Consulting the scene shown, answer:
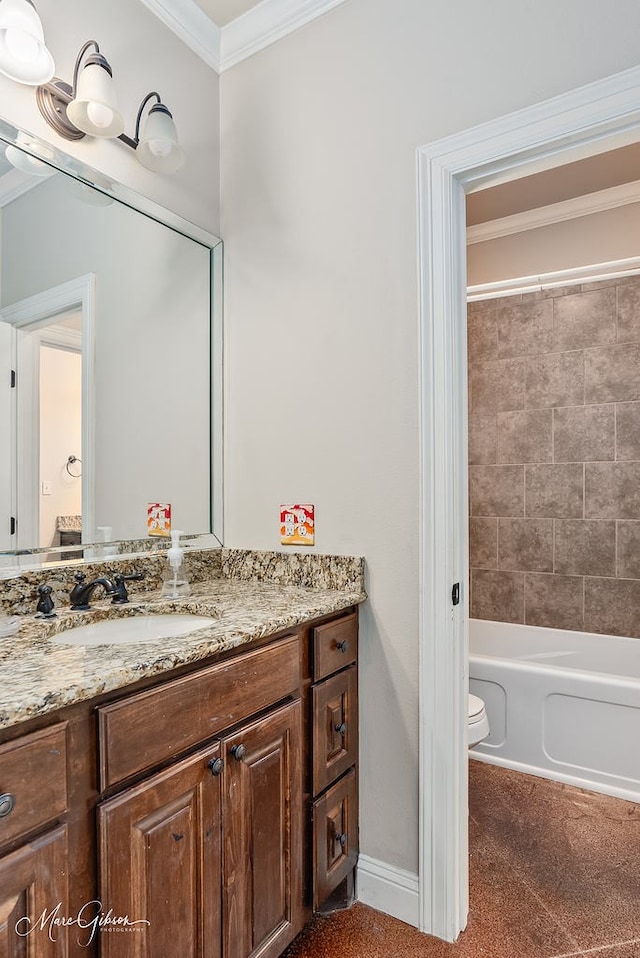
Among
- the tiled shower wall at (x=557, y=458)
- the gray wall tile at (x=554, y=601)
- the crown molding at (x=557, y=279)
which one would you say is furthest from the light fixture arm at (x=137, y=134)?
the gray wall tile at (x=554, y=601)

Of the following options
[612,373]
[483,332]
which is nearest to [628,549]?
[612,373]

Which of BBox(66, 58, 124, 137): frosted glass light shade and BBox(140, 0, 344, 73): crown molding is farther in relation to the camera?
BBox(140, 0, 344, 73): crown molding

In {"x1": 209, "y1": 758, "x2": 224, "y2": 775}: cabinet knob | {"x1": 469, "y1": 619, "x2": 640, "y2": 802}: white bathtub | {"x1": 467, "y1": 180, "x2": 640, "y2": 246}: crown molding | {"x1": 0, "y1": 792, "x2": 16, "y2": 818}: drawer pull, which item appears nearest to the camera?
{"x1": 0, "y1": 792, "x2": 16, "y2": 818}: drawer pull

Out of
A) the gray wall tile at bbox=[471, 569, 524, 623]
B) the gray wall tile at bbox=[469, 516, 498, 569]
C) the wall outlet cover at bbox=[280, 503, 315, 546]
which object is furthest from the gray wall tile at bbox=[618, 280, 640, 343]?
the wall outlet cover at bbox=[280, 503, 315, 546]

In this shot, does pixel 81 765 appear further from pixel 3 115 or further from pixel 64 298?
pixel 3 115

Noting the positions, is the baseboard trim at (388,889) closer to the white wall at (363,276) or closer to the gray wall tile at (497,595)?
the white wall at (363,276)

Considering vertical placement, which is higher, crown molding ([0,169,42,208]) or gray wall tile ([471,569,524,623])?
crown molding ([0,169,42,208])

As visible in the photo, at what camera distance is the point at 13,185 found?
1.38 metres

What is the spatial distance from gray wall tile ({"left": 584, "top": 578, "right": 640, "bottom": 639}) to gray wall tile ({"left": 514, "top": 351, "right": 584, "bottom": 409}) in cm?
90

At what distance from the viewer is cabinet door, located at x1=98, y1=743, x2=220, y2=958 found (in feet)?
3.01

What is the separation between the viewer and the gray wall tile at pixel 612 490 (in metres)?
2.67

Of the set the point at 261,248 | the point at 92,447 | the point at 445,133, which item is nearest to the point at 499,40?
the point at 445,133

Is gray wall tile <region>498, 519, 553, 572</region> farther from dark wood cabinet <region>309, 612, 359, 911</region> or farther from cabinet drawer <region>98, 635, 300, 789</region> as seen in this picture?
cabinet drawer <region>98, 635, 300, 789</region>

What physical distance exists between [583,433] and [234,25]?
2238 millimetres
